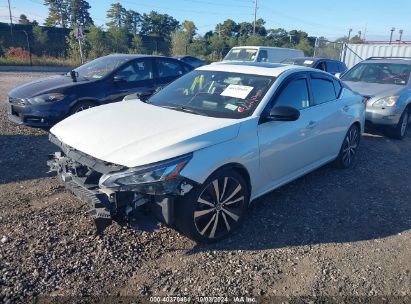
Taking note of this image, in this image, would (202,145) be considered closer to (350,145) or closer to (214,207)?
(214,207)

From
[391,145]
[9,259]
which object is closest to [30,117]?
[9,259]

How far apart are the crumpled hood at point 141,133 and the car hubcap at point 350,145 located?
2.83 meters

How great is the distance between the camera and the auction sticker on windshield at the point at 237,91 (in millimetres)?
3886

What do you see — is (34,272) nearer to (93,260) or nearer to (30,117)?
(93,260)

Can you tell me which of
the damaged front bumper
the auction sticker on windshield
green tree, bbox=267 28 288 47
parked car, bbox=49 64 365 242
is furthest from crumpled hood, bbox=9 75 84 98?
green tree, bbox=267 28 288 47

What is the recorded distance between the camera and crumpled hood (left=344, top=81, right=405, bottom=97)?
7.59m

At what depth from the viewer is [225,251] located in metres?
3.32

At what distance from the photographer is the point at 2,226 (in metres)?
3.55

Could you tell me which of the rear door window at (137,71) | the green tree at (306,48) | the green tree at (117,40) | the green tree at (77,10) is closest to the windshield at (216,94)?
the rear door window at (137,71)

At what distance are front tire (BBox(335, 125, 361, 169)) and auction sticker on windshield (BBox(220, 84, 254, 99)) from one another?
89.9 inches

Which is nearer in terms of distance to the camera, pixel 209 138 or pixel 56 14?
pixel 209 138

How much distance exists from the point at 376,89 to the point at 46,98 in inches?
268

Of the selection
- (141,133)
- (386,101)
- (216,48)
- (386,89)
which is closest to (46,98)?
(141,133)

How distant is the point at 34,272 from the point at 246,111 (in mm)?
2407
